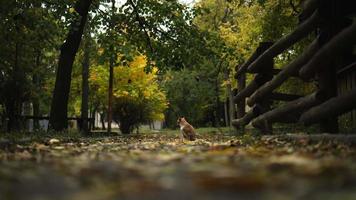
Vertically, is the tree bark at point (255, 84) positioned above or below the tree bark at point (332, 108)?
above

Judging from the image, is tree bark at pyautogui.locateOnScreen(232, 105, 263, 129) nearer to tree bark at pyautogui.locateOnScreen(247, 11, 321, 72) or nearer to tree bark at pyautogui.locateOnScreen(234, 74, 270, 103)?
tree bark at pyautogui.locateOnScreen(234, 74, 270, 103)

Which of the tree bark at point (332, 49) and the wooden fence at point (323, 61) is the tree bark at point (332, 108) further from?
the tree bark at point (332, 49)

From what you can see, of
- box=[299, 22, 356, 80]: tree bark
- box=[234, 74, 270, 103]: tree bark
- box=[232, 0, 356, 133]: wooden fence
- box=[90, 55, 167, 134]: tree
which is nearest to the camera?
box=[299, 22, 356, 80]: tree bark

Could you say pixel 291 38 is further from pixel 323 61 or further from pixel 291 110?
pixel 323 61

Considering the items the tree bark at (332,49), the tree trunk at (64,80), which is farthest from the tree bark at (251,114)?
the tree trunk at (64,80)

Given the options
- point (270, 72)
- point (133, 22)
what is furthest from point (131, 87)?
point (270, 72)

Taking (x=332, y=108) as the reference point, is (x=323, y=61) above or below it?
above

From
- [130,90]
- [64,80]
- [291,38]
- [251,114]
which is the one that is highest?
[130,90]

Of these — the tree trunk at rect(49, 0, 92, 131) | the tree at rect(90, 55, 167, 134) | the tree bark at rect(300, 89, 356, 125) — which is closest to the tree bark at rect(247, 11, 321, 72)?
the tree bark at rect(300, 89, 356, 125)

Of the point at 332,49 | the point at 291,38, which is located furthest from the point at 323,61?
the point at 291,38

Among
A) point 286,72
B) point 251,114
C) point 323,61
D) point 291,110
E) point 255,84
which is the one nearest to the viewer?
point 323,61

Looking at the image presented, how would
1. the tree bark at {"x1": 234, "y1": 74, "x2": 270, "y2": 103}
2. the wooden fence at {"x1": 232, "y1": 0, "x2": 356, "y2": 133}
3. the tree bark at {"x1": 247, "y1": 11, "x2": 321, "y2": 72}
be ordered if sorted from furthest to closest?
the tree bark at {"x1": 234, "y1": 74, "x2": 270, "y2": 103} < the tree bark at {"x1": 247, "y1": 11, "x2": 321, "y2": 72} < the wooden fence at {"x1": 232, "y1": 0, "x2": 356, "y2": 133}

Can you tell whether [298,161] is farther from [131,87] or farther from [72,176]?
[131,87]

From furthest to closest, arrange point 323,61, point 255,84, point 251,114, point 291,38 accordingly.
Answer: point 251,114 → point 255,84 → point 291,38 → point 323,61
